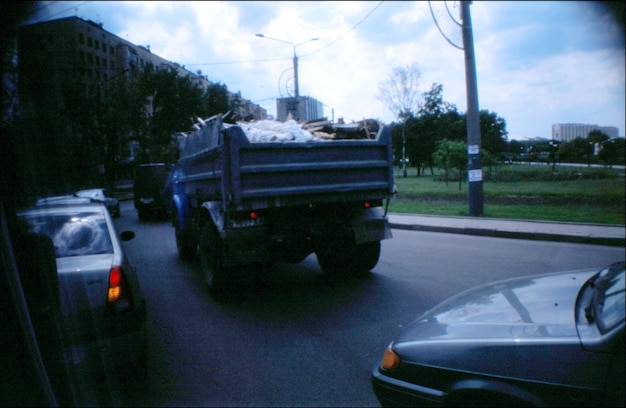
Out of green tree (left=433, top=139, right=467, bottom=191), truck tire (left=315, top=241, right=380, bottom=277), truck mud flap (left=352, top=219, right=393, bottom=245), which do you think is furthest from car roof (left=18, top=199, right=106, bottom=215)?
green tree (left=433, top=139, right=467, bottom=191)

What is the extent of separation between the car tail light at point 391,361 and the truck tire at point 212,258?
3525 millimetres

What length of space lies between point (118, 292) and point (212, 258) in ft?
8.50

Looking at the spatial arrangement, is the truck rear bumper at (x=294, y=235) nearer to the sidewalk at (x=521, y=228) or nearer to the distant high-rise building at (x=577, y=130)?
the distant high-rise building at (x=577, y=130)

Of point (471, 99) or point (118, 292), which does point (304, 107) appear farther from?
point (118, 292)

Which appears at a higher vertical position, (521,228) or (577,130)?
(577,130)

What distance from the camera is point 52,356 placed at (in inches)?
128

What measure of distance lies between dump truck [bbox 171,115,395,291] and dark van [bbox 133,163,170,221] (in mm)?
12507

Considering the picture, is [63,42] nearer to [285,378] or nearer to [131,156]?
[285,378]

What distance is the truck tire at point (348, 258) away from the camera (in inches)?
263

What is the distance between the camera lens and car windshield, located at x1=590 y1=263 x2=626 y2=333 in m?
2.06

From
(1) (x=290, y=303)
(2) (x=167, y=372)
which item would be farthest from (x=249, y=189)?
→ (2) (x=167, y=372)

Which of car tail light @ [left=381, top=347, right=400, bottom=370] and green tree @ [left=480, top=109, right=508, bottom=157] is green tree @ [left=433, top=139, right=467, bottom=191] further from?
car tail light @ [left=381, top=347, right=400, bottom=370]

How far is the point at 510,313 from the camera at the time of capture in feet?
8.52

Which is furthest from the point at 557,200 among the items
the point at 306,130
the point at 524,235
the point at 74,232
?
the point at 74,232
